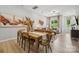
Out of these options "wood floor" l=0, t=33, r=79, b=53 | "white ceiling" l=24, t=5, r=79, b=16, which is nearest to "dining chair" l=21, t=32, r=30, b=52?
"wood floor" l=0, t=33, r=79, b=53

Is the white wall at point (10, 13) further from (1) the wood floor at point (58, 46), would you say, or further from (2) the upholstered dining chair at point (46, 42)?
(2) the upholstered dining chair at point (46, 42)

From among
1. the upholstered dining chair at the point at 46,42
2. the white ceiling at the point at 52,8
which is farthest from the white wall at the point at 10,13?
the upholstered dining chair at the point at 46,42

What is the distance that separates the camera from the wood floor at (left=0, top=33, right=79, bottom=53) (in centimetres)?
262

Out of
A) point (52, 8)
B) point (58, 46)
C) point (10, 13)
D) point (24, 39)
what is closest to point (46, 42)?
point (58, 46)

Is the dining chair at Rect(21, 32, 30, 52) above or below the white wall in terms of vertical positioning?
below

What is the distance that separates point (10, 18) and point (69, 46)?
1.05m

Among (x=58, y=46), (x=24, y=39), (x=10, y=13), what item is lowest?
(x=58, y=46)

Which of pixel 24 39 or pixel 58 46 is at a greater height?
pixel 24 39

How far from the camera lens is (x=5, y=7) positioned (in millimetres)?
2607

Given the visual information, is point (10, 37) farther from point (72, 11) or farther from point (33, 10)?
point (72, 11)

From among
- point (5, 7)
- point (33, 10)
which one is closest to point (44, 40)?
point (33, 10)

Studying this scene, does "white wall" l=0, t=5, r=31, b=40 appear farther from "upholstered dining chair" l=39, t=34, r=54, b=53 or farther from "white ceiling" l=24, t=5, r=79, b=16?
"upholstered dining chair" l=39, t=34, r=54, b=53

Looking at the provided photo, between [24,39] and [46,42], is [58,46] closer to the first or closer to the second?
[46,42]

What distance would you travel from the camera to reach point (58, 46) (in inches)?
104
